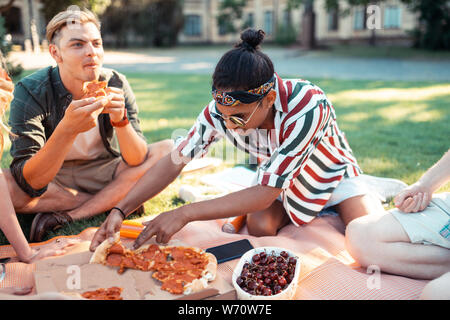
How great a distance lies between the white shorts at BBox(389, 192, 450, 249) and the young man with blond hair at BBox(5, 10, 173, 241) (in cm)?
203

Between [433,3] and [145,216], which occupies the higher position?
[433,3]

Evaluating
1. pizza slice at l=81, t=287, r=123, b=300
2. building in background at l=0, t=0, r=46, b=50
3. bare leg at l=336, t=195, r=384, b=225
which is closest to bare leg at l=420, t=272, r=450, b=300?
bare leg at l=336, t=195, r=384, b=225

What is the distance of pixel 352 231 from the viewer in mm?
2688

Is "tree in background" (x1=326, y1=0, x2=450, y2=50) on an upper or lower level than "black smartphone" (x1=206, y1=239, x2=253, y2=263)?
upper

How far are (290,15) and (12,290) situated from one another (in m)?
35.8

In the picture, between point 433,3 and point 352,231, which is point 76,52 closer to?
point 352,231

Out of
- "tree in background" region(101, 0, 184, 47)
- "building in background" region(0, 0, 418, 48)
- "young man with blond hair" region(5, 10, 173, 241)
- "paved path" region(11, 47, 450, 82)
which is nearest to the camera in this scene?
"young man with blond hair" region(5, 10, 173, 241)

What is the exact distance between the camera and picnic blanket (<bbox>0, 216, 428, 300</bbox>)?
2.38 metres

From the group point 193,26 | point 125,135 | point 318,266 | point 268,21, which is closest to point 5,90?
point 125,135

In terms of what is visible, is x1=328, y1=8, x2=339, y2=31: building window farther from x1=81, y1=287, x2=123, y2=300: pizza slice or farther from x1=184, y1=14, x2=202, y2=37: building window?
x1=81, y1=287, x2=123, y2=300: pizza slice

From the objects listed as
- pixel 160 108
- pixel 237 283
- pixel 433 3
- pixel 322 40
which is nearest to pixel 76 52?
pixel 237 283

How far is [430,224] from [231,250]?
1220 mm
